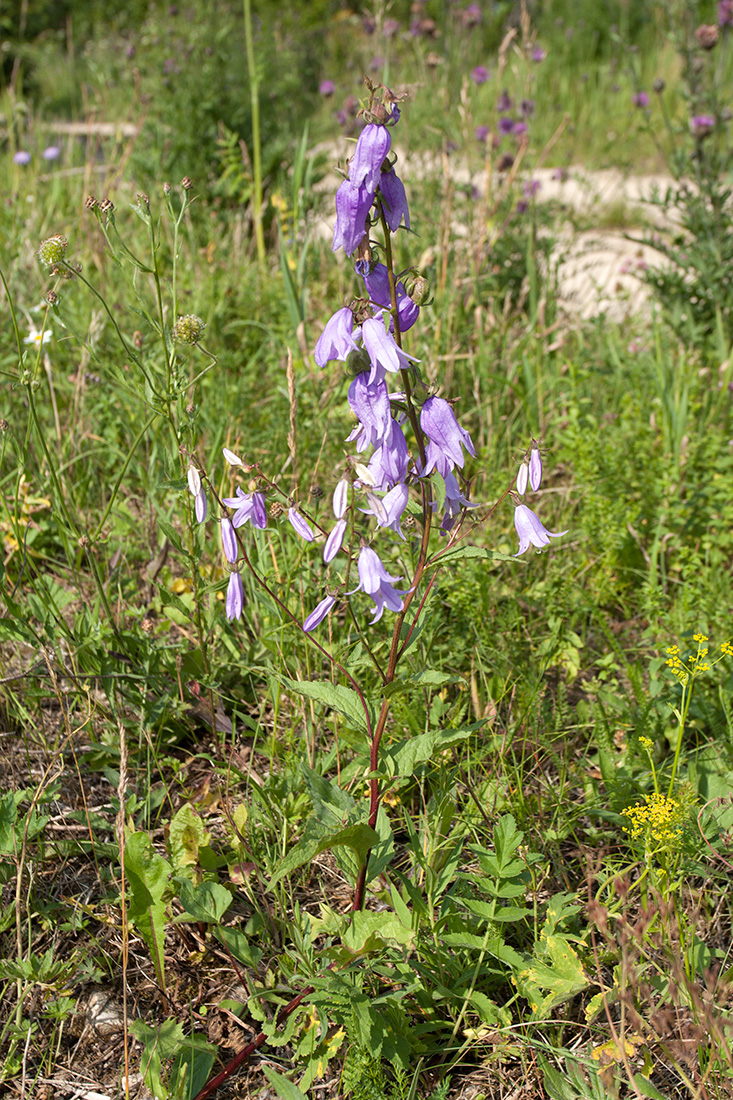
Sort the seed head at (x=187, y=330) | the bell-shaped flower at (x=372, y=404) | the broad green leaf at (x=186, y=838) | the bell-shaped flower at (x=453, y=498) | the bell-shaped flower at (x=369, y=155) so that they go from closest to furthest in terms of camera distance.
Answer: the bell-shaped flower at (x=369, y=155), the bell-shaped flower at (x=372, y=404), the bell-shaped flower at (x=453, y=498), the broad green leaf at (x=186, y=838), the seed head at (x=187, y=330)

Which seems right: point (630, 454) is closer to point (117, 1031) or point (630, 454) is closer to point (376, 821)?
point (376, 821)

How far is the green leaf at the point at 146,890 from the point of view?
4.77 feet

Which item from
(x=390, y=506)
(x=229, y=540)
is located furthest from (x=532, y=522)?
(x=229, y=540)

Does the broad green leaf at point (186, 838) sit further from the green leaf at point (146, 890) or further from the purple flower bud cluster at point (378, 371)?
the purple flower bud cluster at point (378, 371)

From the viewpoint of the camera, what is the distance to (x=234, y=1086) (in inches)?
54.1

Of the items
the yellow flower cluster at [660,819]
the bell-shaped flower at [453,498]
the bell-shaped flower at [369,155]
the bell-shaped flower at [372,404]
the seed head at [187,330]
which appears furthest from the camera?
the seed head at [187,330]

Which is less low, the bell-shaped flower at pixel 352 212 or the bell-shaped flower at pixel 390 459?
the bell-shaped flower at pixel 352 212

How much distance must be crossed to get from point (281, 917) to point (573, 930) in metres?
0.55

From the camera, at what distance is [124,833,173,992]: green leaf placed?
1.45 m

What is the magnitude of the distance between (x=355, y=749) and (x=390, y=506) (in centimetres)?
53

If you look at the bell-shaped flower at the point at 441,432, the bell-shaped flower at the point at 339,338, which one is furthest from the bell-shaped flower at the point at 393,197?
the bell-shaped flower at the point at 441,432

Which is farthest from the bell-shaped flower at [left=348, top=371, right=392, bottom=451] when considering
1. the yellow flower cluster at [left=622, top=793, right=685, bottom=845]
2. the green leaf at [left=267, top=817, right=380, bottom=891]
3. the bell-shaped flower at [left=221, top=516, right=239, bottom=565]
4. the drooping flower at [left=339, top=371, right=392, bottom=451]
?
the yellow flower cluster at [left=622, top=793, right=685, bottom=845]

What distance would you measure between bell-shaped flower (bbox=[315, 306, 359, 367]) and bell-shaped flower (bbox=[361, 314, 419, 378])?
2 centimetres

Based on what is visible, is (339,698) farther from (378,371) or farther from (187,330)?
(187,330)
